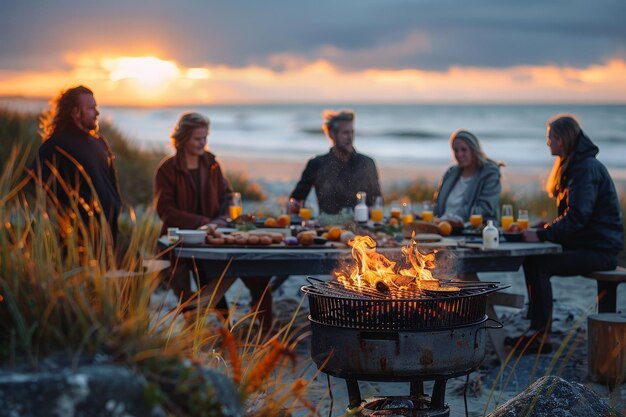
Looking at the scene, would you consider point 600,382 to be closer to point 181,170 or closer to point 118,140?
point 181,170

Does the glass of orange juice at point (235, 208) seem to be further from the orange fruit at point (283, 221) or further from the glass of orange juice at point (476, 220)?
the glass of orange juice at point (476, 220)

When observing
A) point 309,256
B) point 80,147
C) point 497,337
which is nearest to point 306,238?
point 309,256

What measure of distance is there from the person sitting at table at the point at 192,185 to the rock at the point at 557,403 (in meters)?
3.78

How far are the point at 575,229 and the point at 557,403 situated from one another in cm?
309

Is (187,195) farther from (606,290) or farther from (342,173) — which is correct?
(606,290)

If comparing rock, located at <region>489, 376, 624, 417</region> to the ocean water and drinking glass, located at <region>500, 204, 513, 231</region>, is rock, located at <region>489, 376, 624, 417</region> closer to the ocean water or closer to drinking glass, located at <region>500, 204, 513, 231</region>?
drinking glass, located at <region>500, 204, 513, 231</region>

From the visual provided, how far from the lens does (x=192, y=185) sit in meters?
8.67

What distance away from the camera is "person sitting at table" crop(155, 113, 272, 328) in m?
8.41

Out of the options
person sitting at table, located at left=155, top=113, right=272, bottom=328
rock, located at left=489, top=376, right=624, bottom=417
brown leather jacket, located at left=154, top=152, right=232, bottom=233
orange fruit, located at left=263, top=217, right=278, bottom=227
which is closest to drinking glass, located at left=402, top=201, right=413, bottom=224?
orange fruit, located at left=263, top=217, right=278, bottom=227

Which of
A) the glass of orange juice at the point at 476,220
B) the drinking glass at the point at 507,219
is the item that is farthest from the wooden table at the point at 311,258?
the glass of orange juice at the point at 476,220

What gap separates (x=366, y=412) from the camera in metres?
5.20

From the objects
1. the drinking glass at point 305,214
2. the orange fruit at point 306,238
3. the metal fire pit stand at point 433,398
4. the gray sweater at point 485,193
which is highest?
the gray sweater at point 485,193

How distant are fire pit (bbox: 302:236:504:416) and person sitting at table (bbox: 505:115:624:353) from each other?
2770 mm

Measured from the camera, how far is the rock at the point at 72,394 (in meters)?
2.91
